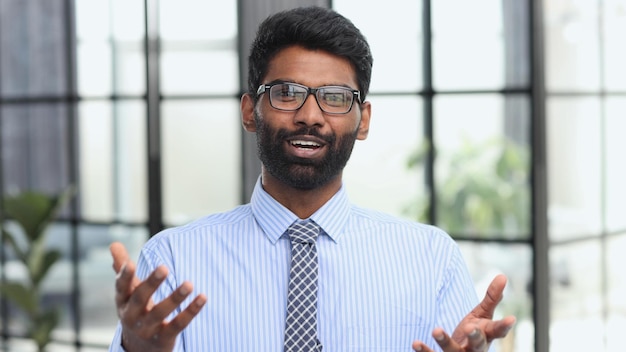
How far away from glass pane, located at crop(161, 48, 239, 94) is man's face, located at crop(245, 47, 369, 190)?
373 centimetres

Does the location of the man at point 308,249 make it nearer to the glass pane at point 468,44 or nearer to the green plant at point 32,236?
the glass pane at point 468,44

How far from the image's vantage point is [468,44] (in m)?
4.56

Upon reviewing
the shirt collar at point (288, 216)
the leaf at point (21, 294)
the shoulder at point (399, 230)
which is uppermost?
the shirt collar at point (288, 216)

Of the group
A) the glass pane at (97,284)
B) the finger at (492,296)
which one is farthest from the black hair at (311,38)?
the glass pane at (97,284)

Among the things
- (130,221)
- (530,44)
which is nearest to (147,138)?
(130,221)

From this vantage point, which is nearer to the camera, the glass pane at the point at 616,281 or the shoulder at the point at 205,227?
the shoulder at the point at 205,227

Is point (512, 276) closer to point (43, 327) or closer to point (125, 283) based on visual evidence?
point (43, 327)

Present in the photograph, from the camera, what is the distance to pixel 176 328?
3.92ft

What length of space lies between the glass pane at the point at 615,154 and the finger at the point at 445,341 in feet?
11.7

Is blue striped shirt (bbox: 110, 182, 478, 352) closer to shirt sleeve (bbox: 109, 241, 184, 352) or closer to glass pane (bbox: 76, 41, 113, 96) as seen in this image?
shirt sleeve (bbox: 109, 241, 184, 352)

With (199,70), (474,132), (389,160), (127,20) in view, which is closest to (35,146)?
(127,20)

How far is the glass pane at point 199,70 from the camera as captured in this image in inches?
205

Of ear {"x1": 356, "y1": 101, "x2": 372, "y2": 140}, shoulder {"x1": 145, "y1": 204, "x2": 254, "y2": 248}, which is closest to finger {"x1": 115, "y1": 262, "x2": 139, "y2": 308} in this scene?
shoulder {"x1": 145, "y1": 204, "x2": 254, "y2": 248}

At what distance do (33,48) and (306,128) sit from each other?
4.85 metres
